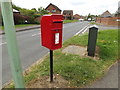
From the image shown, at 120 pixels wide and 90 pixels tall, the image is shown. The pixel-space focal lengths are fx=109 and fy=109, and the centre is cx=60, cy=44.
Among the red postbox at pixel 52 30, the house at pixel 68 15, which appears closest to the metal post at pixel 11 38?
the red postbox at pixel 52 30

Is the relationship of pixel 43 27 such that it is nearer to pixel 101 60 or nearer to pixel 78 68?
pixel 78 68

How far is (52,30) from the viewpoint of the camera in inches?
87.8

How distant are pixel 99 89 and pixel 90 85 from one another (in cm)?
22

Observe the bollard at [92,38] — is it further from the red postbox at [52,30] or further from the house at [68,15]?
the house at [68,15]

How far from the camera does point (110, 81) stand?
9.28 ft

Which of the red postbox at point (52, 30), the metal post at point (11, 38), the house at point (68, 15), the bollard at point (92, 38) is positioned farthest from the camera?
the house at point (68, 15)

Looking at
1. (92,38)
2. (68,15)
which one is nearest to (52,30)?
(92,38)

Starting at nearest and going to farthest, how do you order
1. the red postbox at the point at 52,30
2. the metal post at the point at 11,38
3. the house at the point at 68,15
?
the metal post at the point at 11,38 → the red postbox at the point at 52,30 → the house at the point at 68,15

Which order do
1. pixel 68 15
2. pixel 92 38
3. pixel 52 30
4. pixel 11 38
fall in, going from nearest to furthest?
pixel 11 38, pixel 52 30, pixel 92 38, pixel 68 15

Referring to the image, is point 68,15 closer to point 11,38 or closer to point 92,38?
point 92,38

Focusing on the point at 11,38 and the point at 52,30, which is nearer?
the point at 11,38

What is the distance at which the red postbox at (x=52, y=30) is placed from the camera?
221 cm

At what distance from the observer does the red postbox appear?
2208 millimetres

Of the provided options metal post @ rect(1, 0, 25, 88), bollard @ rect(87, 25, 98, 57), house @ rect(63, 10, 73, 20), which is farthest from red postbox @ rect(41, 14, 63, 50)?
house @ rect(63, 10, 73, 20)
